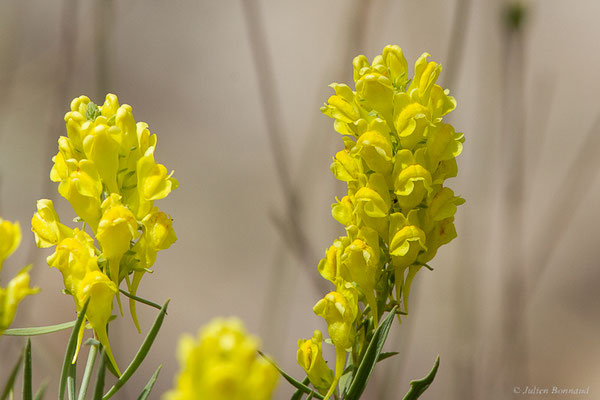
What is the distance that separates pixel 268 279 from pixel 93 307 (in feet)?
8.21

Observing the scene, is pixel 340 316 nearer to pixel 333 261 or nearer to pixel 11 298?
pixel 333 261

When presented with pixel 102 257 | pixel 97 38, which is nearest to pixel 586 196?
pixel 97 38

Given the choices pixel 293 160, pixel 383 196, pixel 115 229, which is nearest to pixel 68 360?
pixel 115 229

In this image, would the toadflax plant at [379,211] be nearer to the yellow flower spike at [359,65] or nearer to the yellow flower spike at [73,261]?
the yellow flower spike at [359,65]

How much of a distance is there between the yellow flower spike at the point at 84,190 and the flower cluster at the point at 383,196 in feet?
0.78

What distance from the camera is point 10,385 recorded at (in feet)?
1.71

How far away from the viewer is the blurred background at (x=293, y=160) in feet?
8.85

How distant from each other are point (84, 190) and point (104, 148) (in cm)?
4

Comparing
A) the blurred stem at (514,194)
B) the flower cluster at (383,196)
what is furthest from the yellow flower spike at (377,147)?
the blurred stem at (514,194)

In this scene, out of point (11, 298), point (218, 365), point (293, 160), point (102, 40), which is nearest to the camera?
point (218, 365)

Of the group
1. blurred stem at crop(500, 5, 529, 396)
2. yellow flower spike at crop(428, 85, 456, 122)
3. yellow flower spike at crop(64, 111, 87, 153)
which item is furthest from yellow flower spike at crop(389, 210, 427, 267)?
blurred stem at crop(500, 5, 529, 396)

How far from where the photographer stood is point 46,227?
703 mm

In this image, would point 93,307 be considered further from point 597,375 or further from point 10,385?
point 597,375

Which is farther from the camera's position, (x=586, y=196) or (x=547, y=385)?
(x=586, y=196)
